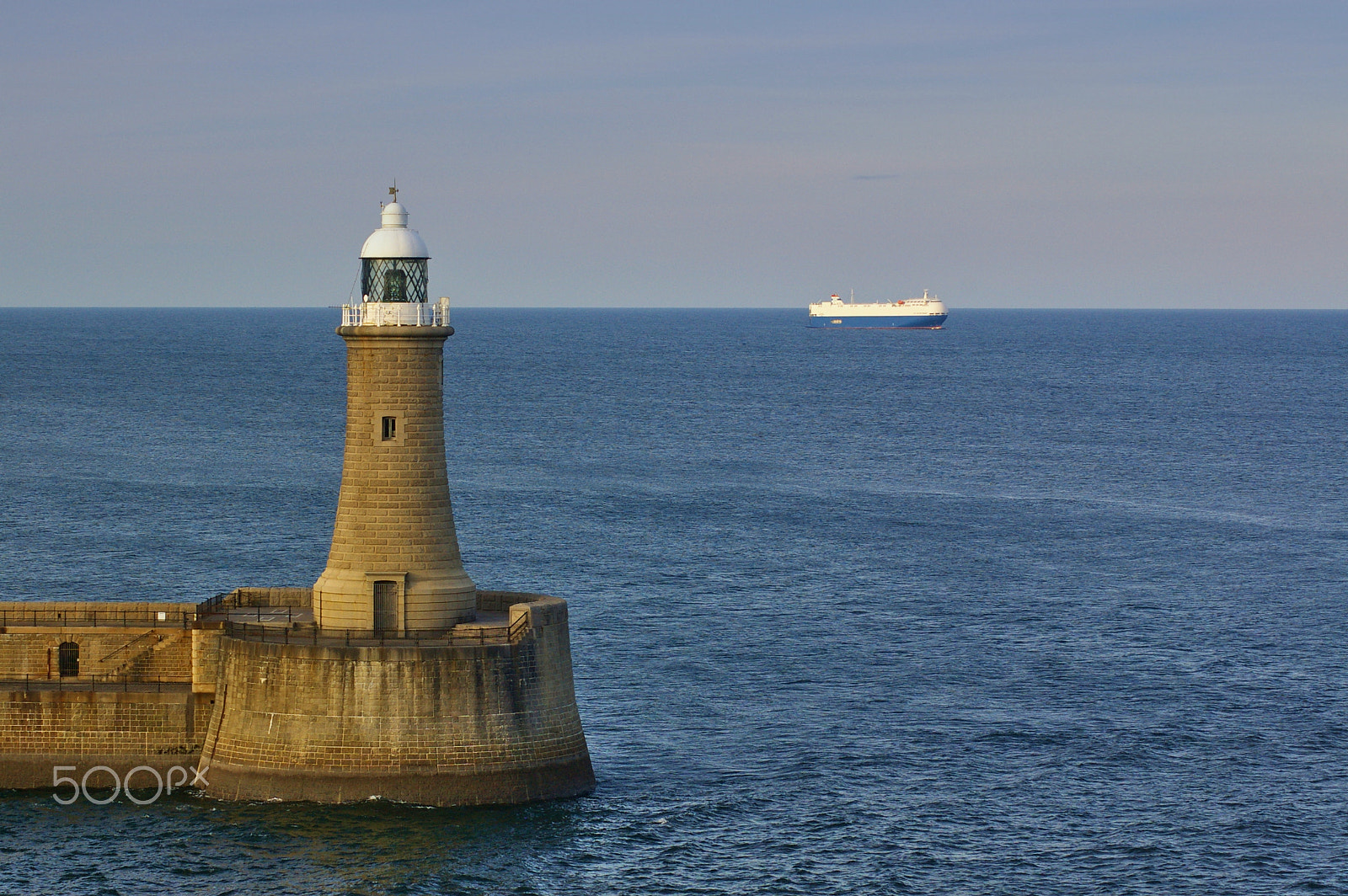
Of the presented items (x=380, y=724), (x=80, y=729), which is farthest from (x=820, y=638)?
(x=80, y=729)

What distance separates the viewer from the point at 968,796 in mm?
40469

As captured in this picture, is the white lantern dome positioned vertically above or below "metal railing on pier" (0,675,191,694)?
above

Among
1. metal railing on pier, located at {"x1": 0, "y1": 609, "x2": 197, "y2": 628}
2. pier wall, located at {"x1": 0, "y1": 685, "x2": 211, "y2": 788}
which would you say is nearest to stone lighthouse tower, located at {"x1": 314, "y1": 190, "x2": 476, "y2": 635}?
metal railing on pier, located at {"x1": 0, "y1": 609, "x2": 197, "y2": 628}

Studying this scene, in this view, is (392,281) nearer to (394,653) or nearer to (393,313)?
(393,313)

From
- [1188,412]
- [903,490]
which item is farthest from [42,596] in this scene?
[1188,412]

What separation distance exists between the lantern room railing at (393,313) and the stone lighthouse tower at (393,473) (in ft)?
0.06

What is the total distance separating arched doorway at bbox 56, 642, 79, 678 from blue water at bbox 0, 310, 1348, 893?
2.76 meters

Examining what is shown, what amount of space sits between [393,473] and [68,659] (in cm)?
827

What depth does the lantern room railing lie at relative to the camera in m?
38.2

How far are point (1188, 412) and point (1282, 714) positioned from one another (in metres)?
97.8

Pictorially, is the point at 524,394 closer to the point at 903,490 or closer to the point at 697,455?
the point at 697,455

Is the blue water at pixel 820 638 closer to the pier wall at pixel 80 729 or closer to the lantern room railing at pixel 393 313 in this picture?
the pier wall at pixel 80 729

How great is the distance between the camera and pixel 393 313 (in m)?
38.3

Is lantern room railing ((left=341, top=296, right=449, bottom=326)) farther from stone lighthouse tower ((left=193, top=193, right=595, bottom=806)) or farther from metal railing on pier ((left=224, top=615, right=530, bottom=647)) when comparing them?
metal railing on pier ((left=224, top=615, right=530, bottom=647))
